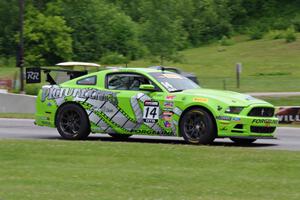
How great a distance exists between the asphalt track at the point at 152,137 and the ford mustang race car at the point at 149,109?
0.90 feet

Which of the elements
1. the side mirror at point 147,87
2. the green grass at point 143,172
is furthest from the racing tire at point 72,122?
the green grass at point 143,172

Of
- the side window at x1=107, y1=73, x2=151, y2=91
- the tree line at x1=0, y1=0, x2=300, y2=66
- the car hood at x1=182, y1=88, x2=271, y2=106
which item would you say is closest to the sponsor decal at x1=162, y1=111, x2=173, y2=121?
the car hood at x1=182, y1=88, x2=271, y2=106

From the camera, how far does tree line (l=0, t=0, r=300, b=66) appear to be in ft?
171

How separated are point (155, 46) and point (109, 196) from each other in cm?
4133

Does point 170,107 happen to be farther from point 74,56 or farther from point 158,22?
point 74,56

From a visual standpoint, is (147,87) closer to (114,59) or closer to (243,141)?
(243,141)

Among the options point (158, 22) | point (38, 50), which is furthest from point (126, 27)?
point (158, 22)

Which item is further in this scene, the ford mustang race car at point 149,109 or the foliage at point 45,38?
the foliage at point 45,38

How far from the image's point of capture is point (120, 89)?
55.5ft

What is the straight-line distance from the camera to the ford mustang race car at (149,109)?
1564 centimetres

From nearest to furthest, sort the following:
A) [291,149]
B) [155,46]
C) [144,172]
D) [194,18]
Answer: [144,172]
[291,149]
[155,46]
[194,18]

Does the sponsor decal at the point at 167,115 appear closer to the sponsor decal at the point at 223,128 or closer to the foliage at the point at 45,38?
the sponsor decal at the point at 223,128

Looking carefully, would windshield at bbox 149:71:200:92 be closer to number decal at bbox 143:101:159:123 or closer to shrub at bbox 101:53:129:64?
number decal at bbox 143:101:159:123

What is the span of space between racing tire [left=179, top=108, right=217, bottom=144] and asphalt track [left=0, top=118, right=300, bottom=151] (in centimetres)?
50
